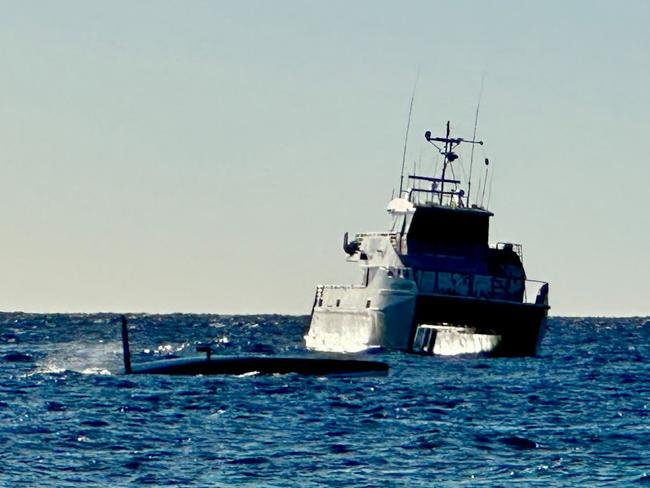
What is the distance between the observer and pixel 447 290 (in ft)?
213

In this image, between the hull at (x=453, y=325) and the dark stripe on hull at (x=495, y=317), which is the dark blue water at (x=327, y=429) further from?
the dark stripe on hull at (x=495, y=317)

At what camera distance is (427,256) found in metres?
66.0

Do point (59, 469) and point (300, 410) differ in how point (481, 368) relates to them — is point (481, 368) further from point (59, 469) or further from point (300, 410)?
point (59, 469)

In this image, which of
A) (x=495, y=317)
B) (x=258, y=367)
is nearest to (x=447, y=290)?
(x=495, y=317)

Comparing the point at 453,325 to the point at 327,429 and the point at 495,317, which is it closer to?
the point at 495,317

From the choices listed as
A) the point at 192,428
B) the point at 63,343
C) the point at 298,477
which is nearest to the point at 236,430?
the point at 192,428

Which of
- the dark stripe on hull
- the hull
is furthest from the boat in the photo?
the dark stripe on hull

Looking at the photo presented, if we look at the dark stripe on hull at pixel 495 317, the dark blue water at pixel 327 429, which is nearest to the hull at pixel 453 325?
the dark stripe on hull at pixel 495 317

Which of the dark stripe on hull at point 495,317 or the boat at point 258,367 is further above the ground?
the dark stripe on hull at point 495,317

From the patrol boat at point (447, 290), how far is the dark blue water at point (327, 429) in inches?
366

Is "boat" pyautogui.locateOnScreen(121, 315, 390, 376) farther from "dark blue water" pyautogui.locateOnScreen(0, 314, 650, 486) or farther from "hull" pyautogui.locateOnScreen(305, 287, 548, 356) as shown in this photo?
"hull" pyautogui.locateOnScreen(305, 287, 548, 356)

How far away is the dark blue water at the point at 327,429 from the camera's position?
27484mm

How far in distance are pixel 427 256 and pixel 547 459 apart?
120ft

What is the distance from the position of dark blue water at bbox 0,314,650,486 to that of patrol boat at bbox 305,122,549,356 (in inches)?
366
